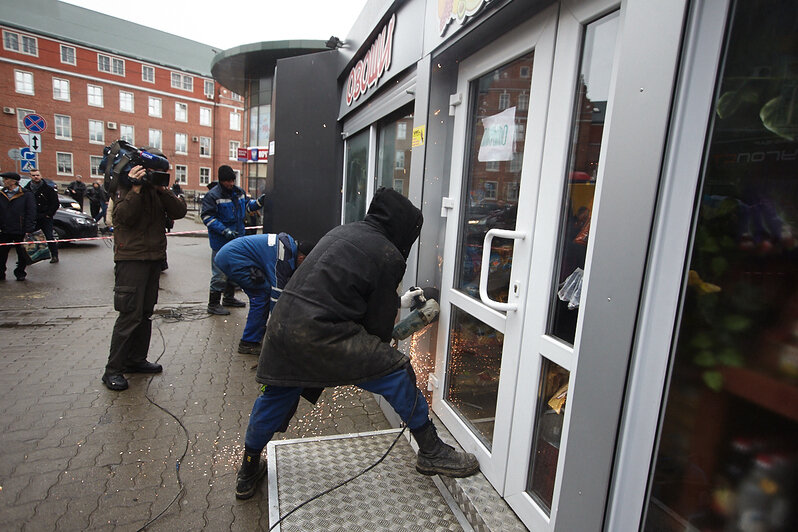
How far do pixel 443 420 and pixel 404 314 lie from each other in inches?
32.1

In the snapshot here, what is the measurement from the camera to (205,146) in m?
44.5

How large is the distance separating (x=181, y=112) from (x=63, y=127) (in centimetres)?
990

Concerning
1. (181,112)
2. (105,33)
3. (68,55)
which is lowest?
(181,112)

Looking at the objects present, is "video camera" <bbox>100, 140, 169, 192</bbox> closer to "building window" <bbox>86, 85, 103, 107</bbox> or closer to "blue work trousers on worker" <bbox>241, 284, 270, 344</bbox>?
"blue work trousers on worker" <bbox>241, 284, 270, 344</bbox>

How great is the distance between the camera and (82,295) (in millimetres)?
6770

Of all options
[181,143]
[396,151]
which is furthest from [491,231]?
[181,143]

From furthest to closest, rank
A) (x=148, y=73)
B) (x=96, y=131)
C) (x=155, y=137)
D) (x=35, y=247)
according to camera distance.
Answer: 1. (x=155, y=137)
2. (x=148, y=73)
3. (x=96, y=131)
4. (x=35, y=247)

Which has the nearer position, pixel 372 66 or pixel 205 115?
pixel 372 66

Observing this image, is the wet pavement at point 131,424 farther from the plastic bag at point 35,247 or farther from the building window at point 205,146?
the building window at point 205,146

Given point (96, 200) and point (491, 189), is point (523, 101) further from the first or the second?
point (96, 200)

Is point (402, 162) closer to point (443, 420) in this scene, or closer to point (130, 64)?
point (443, 420)

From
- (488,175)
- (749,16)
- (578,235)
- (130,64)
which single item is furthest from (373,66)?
(130,64)

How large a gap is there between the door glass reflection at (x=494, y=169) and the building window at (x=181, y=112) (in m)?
48.1

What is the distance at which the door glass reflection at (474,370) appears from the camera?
245cm
